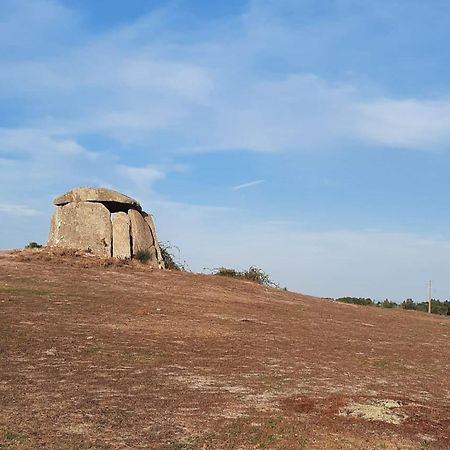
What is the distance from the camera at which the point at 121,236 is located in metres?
28.2

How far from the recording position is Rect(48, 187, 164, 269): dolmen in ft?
90.3

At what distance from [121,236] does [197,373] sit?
1787cm

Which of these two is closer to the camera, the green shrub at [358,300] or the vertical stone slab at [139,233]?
the vertical stone slab at [139,233]

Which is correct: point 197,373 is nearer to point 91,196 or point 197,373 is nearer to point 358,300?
point 91,196

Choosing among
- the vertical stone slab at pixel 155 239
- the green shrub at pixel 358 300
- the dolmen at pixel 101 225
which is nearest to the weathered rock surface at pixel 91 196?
the dolmen at pixel 101 225

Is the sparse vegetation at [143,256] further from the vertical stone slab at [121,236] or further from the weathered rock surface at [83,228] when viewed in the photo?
the weathered rock surface at [83,228]

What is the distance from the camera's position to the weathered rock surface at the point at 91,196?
28.5 m

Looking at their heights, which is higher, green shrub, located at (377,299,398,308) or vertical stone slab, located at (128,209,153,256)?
vertical stone slab, located at (128,209,153,256)

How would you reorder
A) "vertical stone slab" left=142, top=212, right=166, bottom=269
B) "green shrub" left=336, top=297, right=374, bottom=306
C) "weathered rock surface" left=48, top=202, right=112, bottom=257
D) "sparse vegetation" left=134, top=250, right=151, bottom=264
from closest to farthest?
"weathered rock surface" left=48, top=202, right=112, bottom=257
"sparse vegetation" left=134, top=250, right=151, bottom=264
"vertical stone slab" left=142, top=212, right=166, bottom=269
"green shrub" left=336, top=297, right=374, bottom=306

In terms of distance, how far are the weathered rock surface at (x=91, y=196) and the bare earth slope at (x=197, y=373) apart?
6.28m

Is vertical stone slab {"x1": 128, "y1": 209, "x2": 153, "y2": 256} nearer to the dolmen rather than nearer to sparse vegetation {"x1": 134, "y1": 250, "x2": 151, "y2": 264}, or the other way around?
the dolmen

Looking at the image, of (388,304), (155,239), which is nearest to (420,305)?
(388,304)

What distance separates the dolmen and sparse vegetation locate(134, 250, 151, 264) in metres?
0.09

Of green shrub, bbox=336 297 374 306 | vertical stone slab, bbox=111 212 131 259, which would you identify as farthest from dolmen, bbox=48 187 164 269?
green shrub, bbox=336 297 374 306
